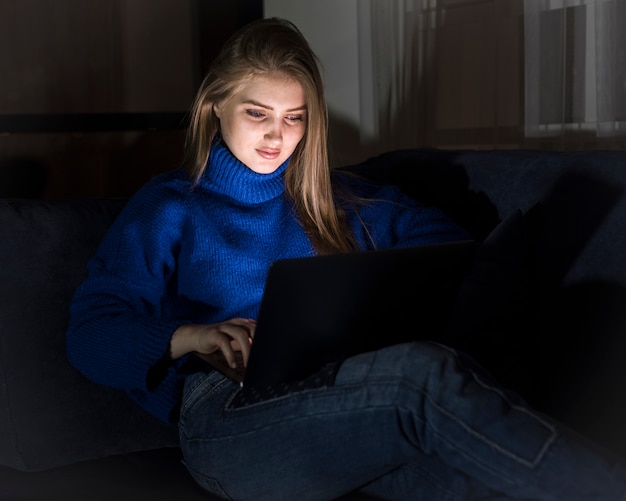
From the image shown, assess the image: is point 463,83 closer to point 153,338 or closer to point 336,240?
point 336,240

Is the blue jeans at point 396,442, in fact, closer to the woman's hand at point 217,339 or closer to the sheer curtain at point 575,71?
the woman's hand at point 217,339

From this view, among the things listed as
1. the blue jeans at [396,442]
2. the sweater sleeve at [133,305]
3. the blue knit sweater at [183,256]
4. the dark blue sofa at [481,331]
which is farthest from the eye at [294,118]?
the blue jeans at [396,442]

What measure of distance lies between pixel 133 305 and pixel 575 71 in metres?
1.30

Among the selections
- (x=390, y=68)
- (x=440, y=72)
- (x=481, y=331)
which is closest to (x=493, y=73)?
(x=440, y=72)

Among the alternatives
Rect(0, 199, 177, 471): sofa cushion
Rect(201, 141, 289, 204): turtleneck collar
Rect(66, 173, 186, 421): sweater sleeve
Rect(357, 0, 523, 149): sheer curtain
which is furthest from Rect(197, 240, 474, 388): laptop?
Rect(357, 0, 523, 149): sheer curtain

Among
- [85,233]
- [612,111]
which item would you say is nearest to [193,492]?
[85,233]

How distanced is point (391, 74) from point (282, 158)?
1.21 metres

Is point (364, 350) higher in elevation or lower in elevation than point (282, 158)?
lower

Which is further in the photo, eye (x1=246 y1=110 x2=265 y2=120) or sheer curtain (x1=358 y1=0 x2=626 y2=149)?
sheer curtain (x1=358 y1=0 x2=626 y2=149)

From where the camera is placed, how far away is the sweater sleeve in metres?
1.35

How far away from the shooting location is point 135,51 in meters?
3.09

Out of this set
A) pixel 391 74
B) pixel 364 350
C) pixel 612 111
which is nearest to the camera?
pixel 364 350

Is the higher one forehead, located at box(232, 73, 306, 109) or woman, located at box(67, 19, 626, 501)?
forehead, located at box(232, 73, 306, 109)

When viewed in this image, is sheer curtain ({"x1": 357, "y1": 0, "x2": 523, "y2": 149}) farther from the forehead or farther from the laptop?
the laptop
